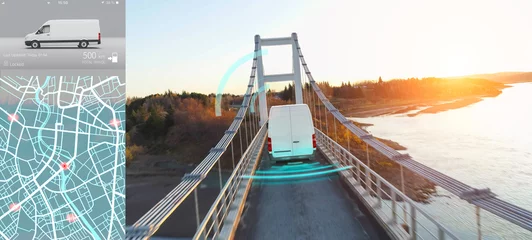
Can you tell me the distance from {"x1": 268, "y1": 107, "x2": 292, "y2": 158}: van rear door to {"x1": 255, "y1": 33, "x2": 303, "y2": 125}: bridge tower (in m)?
12.6

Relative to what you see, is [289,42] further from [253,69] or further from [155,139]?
[155,139]

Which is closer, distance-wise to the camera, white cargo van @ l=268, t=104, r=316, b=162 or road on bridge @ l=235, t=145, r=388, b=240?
road on bridge @ l=235, t=145, r=388, b=240

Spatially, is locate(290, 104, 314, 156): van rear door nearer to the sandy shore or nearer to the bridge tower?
the bridge tower

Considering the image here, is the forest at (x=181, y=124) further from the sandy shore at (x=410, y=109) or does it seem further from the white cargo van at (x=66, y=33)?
the white cargo van at (x=66, y=33)

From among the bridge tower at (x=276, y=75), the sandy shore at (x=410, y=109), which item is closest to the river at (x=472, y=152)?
the sandy shore at (x=410, y=109)

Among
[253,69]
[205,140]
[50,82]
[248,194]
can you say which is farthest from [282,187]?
[205,140]

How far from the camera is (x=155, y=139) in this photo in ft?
176

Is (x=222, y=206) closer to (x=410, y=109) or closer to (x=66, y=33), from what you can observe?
(x=66, y=33)

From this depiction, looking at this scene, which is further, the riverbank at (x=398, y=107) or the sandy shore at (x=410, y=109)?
the sandy shore at (x=410, y=109)

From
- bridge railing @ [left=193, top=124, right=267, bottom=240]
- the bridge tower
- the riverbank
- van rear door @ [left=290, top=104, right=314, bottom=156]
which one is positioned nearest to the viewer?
bridge railing @ [left=193, top=124, right=267, bottom=240]

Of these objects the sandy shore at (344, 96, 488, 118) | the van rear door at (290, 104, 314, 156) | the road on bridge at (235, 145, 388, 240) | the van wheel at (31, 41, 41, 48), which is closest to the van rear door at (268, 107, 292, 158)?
the van rear door at (290, 104, 314, 156)

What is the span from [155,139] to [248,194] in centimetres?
4890

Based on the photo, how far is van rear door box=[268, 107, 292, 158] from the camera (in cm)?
1017

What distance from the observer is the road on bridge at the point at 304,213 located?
4703mm
